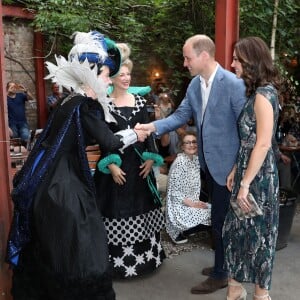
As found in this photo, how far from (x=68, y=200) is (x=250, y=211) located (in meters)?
1.01

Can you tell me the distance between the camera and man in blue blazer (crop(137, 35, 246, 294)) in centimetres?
275

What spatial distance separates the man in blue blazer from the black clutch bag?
366 millimetres

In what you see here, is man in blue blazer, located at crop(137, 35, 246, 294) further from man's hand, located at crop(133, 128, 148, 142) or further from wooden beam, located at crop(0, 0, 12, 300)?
wooden beam, located at crop(0, 0, 12, 300)

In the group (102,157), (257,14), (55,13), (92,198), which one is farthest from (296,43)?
(92,198)

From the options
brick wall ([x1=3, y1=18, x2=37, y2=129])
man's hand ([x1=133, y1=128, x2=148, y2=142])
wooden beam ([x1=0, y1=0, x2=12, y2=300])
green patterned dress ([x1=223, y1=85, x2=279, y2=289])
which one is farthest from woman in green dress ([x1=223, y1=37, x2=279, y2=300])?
brick wall ([x1=3, y1=18, x2=37, y2=129])

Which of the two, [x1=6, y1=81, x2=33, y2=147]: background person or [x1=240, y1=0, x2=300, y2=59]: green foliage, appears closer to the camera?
[x1=240, y1=0, x2=300, y2=59]: green foliage

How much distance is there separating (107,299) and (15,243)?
53 cm

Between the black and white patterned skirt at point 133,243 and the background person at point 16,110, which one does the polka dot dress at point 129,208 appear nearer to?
the black and white patterned skirt at point 133,243

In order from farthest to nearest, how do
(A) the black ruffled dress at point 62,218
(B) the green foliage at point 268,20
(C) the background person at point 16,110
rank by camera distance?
(C) the background person at point 16,110
(B) the green foliage at point 268,20
(A) the black ruffled dress at point 62,218

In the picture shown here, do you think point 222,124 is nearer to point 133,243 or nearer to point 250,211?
point 250,211

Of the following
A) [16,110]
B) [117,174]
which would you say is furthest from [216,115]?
[16,110]

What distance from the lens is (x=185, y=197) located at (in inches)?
155

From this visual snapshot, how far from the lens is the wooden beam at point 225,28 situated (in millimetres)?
3537

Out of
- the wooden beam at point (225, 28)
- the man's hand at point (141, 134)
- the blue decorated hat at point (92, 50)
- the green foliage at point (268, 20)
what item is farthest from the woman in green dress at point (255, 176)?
the green foliage at point (268, 20)
